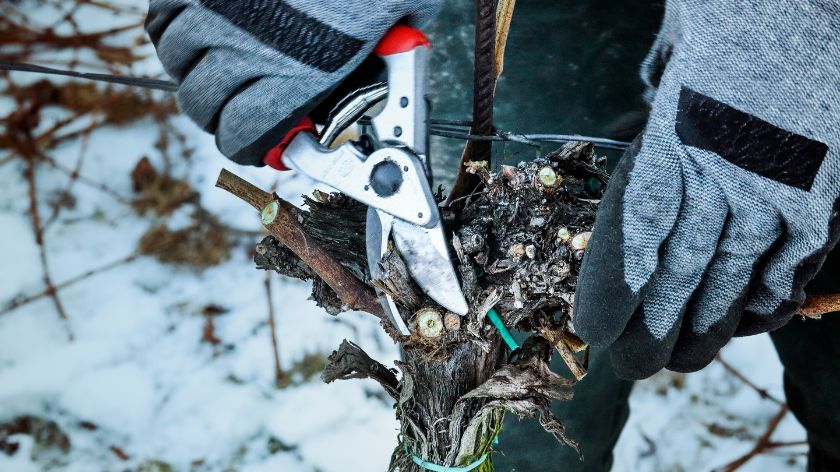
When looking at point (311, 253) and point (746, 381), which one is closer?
point (311, 253)

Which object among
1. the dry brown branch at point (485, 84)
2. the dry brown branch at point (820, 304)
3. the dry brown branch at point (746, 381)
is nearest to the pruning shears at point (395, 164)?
the dry brown branch at point (485, 84)

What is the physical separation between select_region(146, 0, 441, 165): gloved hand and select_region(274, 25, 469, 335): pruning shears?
4 centimetres

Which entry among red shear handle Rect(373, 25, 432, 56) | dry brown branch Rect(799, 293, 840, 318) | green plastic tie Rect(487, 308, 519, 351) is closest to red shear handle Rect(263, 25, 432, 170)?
red shear handle Rect(373, 25, 432, 56)

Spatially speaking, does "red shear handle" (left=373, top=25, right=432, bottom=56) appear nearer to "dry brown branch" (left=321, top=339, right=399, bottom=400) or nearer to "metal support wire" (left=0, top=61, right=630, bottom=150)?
"metal support wire" (left=0, top=61, right=630, bottom=150)

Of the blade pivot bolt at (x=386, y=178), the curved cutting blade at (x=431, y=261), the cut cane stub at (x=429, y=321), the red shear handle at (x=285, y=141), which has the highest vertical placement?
the red shear handle at (x=285, y=141)

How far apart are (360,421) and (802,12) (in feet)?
5.23

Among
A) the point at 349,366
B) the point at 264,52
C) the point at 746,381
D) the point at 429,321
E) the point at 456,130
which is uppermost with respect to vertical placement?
the point at 264,52

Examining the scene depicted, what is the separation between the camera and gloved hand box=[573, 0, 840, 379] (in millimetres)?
795

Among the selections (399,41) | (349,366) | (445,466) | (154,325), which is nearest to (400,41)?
(399,41)

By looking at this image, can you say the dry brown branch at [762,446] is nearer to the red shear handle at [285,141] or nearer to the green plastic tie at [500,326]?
the green plastic tie at [500,326]

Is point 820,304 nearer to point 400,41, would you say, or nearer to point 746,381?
point 400,41

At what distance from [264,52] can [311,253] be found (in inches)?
10.8

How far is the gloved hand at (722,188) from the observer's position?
79 centimetres

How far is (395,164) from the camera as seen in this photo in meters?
0.96
